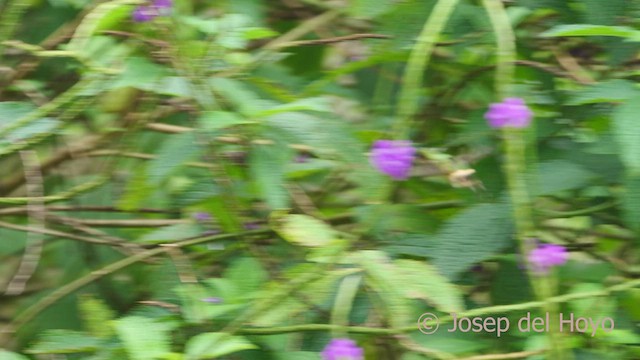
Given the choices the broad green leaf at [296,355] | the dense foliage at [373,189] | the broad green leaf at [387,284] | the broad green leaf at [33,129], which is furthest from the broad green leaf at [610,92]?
the broad green leaf at [33,129]

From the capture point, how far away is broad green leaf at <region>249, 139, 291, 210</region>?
1176 mm

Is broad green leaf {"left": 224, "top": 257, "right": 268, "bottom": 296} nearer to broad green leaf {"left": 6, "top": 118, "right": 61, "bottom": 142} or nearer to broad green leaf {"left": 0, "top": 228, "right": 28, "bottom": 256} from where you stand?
broad green leaf {"left": 6, "top": 118, "right": 61, "bottom": 142}

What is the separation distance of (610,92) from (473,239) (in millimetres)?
205

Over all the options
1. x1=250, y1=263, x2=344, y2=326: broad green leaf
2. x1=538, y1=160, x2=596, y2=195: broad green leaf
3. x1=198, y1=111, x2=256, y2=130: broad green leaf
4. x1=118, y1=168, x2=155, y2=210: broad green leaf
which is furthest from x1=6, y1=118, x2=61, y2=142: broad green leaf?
x1=538, y1=160, x2=596, y2=195: broad green leaf

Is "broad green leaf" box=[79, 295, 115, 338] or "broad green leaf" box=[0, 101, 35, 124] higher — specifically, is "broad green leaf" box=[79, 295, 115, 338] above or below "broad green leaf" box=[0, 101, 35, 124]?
below

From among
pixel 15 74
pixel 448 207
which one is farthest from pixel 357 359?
pixel 15 74

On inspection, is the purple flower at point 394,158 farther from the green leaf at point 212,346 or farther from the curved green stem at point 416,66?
the green leaf at point 212,346

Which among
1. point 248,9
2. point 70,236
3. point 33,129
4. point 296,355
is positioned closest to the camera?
point 296,355

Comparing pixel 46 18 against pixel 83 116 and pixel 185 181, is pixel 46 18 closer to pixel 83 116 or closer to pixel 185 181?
pixel 83 116

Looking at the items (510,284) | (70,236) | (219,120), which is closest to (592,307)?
(510,284)

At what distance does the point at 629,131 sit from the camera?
1.05 meters

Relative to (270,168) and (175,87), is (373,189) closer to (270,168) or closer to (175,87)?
(270,168)

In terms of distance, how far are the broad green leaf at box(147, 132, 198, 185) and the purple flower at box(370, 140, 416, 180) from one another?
0.68 ft

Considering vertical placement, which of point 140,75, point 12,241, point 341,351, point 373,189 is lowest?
point 12,241
